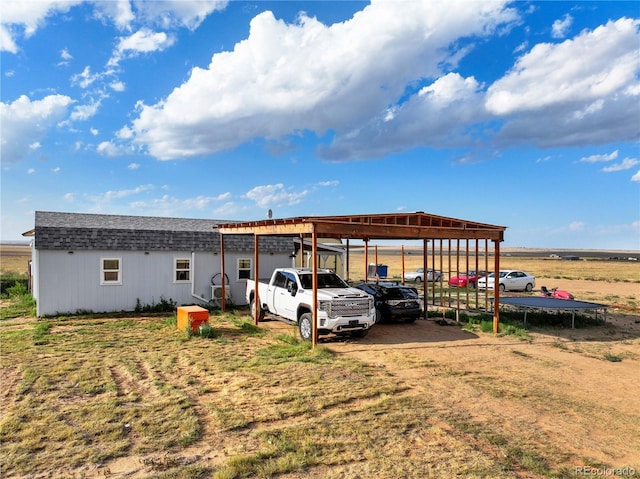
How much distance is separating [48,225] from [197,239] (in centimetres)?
528

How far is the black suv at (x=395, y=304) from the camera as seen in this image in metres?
15.1

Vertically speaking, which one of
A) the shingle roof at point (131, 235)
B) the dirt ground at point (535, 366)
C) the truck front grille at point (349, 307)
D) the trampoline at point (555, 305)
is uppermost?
the shingle roof at point (131, 235)

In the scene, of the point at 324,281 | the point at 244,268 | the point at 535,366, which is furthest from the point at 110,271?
the point at 535,366

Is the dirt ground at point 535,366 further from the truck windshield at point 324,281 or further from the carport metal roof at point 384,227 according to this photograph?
the carport metal roof at point 384,227

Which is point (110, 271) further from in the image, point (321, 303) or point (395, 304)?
point (395, 304)

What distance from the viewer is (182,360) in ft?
32.3

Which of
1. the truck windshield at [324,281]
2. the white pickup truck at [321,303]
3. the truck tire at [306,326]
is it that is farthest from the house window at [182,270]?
the truck tire at [306,326]

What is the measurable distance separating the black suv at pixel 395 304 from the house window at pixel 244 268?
240 inches

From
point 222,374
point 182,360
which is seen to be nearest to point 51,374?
point 182,360

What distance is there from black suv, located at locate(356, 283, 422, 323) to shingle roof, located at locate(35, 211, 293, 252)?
240 inches

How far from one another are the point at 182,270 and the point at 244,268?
2.64 meters

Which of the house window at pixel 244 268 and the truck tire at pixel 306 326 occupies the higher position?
the house window at pixel 244 268

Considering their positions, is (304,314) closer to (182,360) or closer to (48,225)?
(182,360)

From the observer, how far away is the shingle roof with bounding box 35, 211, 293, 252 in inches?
629
